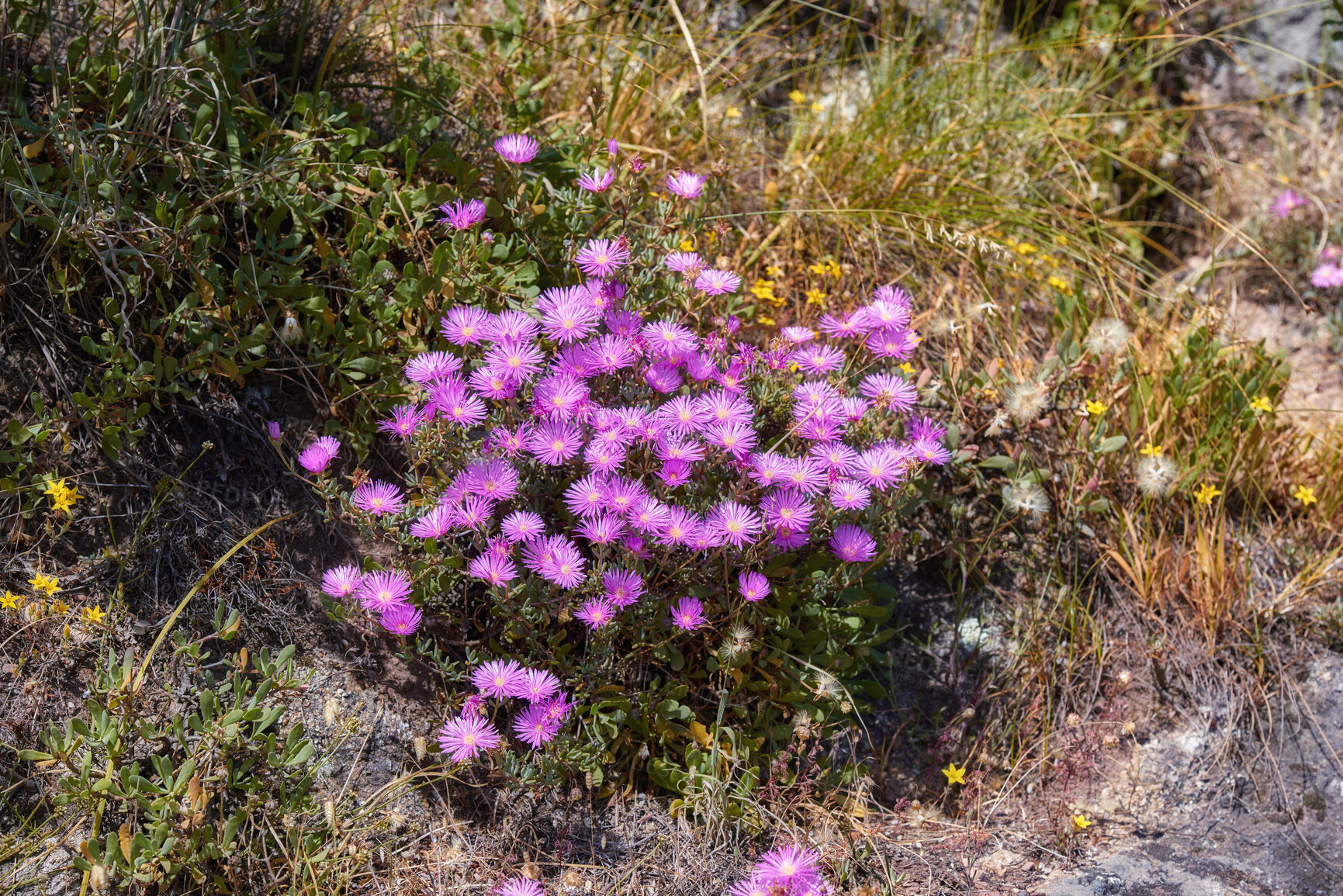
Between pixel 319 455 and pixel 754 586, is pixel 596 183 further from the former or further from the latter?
pixel 754 586

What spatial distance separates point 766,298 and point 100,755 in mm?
1891

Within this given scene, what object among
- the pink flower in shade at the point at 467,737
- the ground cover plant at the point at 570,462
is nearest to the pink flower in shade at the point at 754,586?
the ground cover plant at the point at 570,462

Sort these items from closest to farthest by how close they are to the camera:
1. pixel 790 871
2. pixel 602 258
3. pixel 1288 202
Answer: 1. pixel 790 871
2. pixel 602 258
3. pixel 1288 202

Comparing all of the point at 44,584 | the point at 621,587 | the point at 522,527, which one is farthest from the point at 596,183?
the point at 44,584

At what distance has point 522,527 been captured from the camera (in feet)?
6.25

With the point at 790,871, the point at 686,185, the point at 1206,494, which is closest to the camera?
the point at 790,871

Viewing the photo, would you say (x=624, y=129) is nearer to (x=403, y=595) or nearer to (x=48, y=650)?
(x=403, y=595)

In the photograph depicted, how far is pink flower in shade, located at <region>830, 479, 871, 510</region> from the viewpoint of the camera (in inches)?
77.1

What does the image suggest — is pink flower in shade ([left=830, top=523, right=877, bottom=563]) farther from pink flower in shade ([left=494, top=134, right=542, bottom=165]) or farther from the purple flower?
pink flower in shade ([left=494, top=134, right=542, bottom=165])

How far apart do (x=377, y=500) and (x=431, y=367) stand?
29 centimetres

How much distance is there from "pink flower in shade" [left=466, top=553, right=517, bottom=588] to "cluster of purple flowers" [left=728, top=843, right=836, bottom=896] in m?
0.71

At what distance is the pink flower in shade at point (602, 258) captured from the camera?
7.11ft

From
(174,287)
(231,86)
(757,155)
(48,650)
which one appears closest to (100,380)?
(174,287)

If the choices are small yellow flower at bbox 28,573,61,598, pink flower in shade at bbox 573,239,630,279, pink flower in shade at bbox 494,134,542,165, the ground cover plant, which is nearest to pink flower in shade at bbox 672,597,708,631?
the ground cover plant
